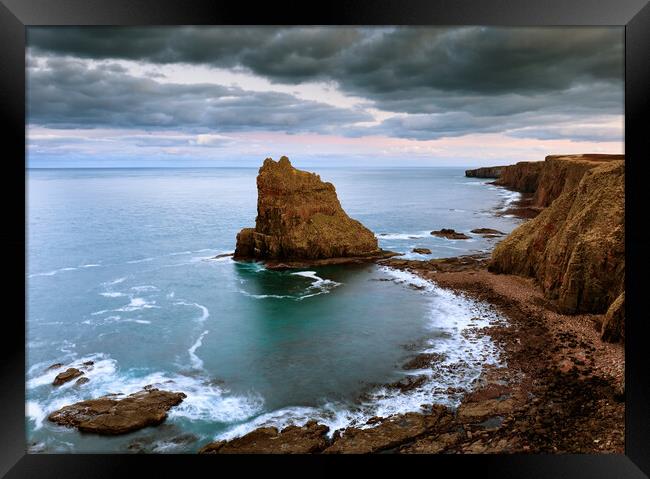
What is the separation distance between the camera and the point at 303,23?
851cm

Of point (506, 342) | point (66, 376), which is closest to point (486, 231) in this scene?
point (506, 342)

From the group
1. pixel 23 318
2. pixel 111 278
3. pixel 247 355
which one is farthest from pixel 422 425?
pixel 111 278

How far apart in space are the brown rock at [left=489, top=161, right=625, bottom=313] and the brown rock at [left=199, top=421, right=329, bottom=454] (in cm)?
1332

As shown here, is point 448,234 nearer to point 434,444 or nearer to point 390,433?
point 390,433

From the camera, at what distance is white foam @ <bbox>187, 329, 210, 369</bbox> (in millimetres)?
19950

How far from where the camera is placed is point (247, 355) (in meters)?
20.9

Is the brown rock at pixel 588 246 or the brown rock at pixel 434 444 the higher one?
the brown rock at pixel 588 246

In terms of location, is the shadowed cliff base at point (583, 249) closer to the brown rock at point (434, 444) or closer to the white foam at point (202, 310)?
the brown rock at point (434, 444)

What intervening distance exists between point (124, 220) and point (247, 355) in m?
48.1

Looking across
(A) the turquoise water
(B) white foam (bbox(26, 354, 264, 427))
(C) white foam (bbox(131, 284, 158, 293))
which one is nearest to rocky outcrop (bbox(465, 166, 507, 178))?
(A) the turquoise water

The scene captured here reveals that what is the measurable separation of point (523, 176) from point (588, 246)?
240ft

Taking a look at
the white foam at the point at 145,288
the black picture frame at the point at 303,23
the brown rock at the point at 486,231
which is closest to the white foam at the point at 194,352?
the white foam at the point at 145,288

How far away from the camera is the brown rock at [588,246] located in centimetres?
2117

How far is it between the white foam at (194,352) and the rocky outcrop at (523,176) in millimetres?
72189
